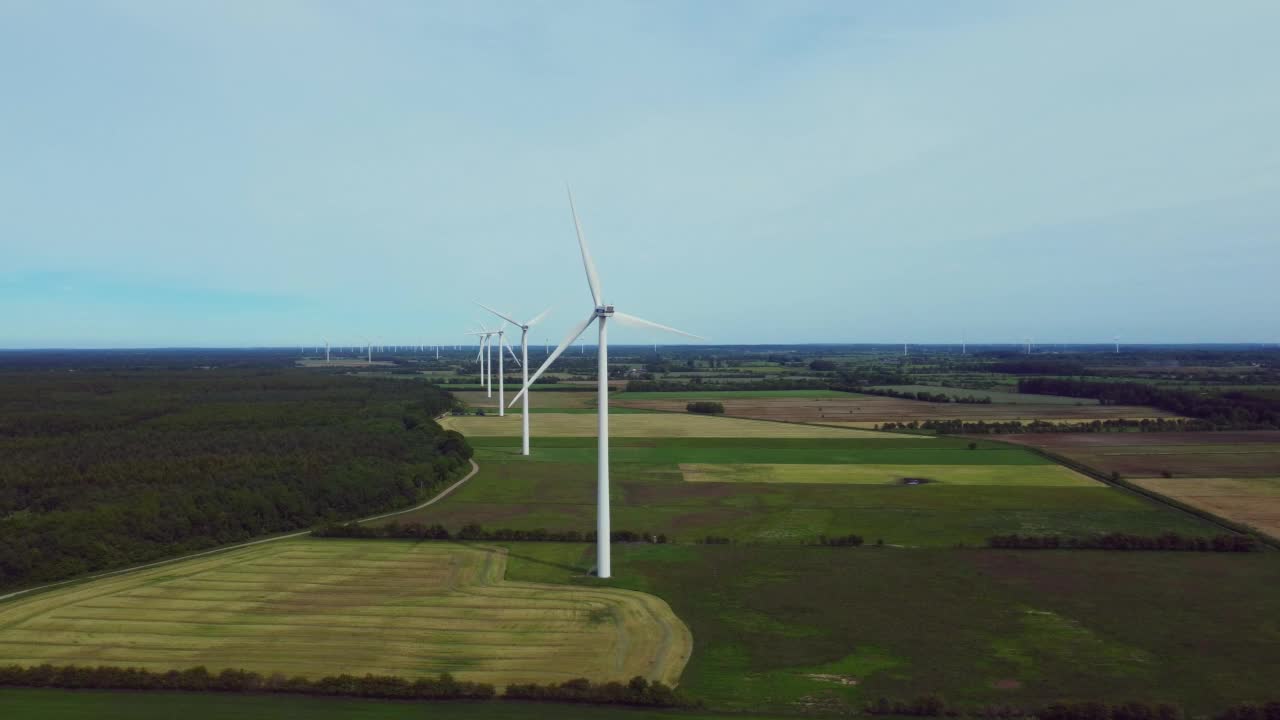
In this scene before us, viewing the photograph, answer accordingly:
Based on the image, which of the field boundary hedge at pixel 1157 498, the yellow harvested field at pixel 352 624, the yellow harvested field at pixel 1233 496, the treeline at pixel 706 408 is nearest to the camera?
the yellow harvested field at pixel 352 624

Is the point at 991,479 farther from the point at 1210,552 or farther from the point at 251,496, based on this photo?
the point at 251,496

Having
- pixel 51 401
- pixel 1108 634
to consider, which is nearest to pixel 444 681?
pixel 1108 634

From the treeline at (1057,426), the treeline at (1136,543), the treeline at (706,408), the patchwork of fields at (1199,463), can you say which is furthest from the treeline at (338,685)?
the treeline at (706,408)

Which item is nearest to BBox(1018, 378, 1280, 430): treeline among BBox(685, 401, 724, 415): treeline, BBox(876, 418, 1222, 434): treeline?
BBox(876, 418, 1222, 434): treeline

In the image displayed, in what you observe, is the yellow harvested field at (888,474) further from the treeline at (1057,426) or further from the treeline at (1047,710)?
the treeline at (1047,710)

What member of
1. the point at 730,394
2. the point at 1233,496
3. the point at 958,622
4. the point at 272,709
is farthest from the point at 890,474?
the point at 730,394

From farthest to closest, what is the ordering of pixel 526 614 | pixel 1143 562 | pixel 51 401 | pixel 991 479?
pixel 51 401 < pixel 991 479 < pixel 1143 562 < pixel 526 614
